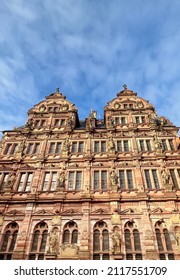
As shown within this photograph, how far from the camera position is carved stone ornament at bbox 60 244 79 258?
573 inches

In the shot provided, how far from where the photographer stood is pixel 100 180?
18.7 m

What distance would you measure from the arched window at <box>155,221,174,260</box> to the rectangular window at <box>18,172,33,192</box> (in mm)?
11122

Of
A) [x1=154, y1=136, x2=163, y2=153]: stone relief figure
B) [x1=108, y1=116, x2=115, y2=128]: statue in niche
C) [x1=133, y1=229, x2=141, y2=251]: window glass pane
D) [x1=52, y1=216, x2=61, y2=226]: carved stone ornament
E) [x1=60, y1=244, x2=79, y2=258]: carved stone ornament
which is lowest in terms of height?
[x1=60, y1=244, x2=79, y2=258]: carved stone ornament

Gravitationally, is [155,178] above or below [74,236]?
above

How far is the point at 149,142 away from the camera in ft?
70.5

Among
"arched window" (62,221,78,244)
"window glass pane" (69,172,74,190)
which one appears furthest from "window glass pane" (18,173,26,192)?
"arched window" (62,221,78,244)

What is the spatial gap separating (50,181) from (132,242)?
27.5 ft

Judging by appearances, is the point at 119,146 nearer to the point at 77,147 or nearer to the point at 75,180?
the point at 77,147

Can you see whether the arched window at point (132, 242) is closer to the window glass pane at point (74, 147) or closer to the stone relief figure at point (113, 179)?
the stone relief figure at point (113, 179)

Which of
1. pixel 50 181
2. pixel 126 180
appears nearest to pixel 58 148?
pixel 50 181

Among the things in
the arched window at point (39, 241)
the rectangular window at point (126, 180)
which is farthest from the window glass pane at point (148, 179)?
the arched window at point (39, 241)

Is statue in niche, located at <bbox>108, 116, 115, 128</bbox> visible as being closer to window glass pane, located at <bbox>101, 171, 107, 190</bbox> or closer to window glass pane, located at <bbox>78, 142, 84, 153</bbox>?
window glass pane, located at <bbox>78, 142, 84, 153</bbox>

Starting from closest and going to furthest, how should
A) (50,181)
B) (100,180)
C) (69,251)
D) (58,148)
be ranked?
(69,251) → (100,180) → (50,181) → (58,148)
